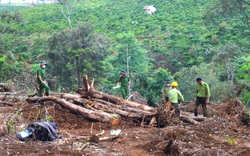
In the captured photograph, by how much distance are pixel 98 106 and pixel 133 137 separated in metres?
2.47

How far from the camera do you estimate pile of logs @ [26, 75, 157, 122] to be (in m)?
8.53

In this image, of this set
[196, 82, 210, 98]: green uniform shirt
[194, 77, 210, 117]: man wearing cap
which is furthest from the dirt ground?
[196, 82, 210, 98]: green uniform shirt

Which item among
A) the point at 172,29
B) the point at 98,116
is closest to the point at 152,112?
the point at 98,116

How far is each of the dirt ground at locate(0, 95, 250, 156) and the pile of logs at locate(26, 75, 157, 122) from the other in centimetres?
19

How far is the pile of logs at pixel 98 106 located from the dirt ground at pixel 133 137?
186mm

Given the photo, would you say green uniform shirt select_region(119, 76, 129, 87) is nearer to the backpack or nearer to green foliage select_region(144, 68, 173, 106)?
the backpack

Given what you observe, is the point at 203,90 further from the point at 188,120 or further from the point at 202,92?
the point at 188,120

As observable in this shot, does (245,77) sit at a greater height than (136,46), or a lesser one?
lesser

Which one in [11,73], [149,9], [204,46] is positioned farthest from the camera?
[149,9]

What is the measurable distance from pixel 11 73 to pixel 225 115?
17.5 m

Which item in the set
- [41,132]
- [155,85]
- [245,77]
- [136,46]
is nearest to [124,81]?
[41,132]

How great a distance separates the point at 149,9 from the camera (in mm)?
54750

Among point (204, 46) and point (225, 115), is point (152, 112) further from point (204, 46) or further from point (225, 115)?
point (204, 46)

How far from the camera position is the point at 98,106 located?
9.27 metres
